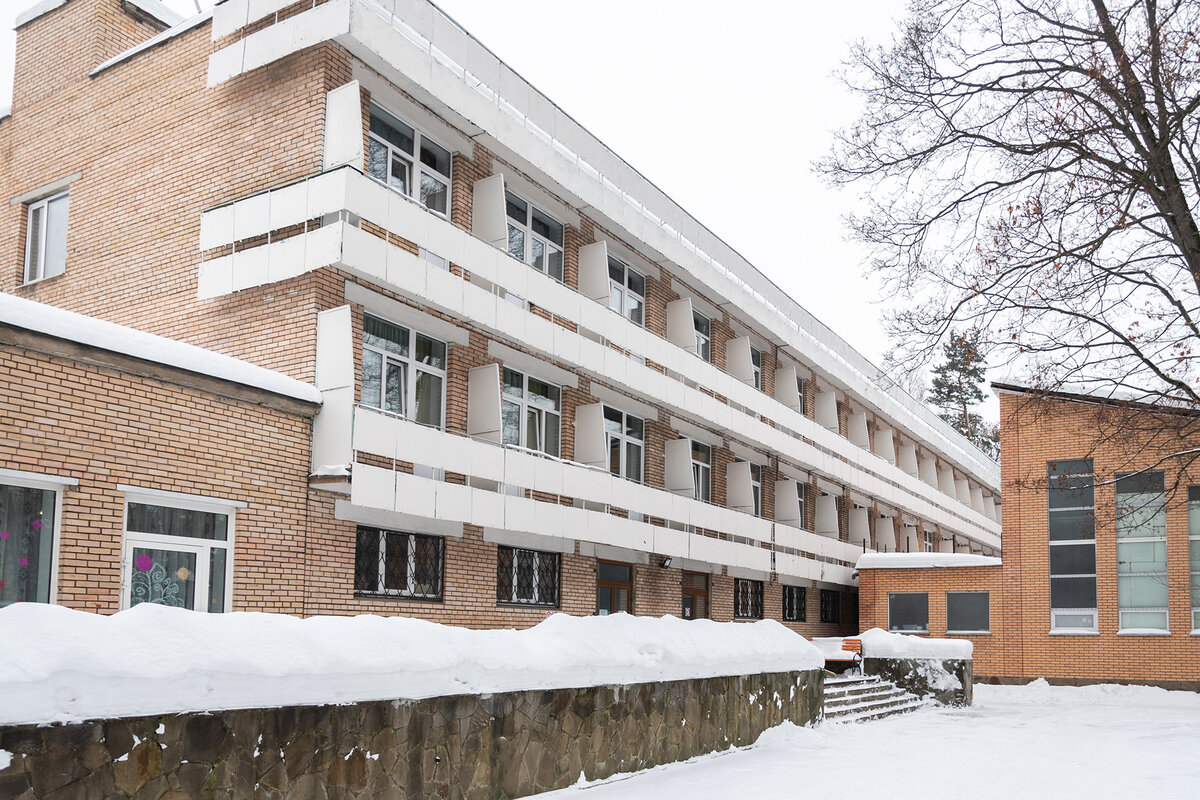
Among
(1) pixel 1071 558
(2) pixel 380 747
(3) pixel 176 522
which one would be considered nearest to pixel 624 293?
(1) pixel 1071 558

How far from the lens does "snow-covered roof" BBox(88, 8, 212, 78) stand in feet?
61.0

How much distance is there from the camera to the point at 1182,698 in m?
25.0

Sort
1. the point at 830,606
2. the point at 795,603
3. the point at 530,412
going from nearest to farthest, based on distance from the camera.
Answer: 1. the point at 530,412
2. the point at 795,603
3. the point at 830,606

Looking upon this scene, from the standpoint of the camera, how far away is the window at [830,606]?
35094 mm

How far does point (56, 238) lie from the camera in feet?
67.6

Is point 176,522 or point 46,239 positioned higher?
point 46,239

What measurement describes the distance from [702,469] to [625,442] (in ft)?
13.6

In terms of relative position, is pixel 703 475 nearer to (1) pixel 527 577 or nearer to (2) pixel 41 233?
(1) pixel 527 577

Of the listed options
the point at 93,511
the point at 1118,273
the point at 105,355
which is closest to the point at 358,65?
the point at 105,355

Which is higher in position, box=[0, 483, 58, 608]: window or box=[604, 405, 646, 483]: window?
box=[604, 405, 646, 483]: window

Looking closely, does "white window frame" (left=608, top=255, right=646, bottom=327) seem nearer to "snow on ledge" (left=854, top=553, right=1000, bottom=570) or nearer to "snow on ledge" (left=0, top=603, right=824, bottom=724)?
"snow on ledge" (left=854, top=553, right=1000, bottom=570)

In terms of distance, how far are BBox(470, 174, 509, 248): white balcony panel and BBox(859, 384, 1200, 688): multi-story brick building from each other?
38.6 feet

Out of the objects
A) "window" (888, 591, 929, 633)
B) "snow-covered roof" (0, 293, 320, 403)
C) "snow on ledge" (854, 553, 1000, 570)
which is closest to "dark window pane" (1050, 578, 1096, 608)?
"snow on ledge" (854, 553, 1000, 570)

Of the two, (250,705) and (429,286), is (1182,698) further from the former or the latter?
(250,705)
